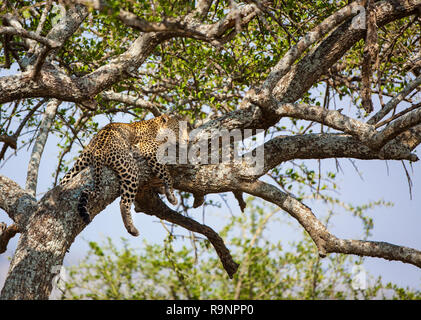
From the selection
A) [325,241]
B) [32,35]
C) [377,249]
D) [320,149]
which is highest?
[32,35]

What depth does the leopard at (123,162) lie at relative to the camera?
17.8ft

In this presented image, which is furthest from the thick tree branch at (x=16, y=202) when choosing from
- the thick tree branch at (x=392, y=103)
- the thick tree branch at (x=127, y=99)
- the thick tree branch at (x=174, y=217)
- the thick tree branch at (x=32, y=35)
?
the thick tree branch at (x=392, y=103)

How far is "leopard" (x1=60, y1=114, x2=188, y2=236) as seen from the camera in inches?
214

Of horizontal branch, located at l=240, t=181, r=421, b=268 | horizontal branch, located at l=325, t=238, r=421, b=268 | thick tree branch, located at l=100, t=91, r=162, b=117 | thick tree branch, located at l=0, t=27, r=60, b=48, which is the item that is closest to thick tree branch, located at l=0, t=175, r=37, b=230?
thick tree branch, located at l=0, t=27, r=60, b=48

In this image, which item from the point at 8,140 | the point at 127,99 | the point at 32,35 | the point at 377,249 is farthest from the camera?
the point at 127,99

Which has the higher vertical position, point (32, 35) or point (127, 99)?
point (127, 99)

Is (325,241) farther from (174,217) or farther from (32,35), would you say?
(32,35)

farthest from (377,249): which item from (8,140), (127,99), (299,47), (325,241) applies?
(8,140)

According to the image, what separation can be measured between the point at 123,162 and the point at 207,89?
7.95 feet

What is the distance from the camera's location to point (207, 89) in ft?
24.8

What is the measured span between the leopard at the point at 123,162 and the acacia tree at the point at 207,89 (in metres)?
0.10

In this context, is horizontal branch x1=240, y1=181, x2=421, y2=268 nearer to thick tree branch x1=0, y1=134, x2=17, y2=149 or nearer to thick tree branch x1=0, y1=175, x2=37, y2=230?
thick tree branch x1=0, y1=175, x2=37, y2=230

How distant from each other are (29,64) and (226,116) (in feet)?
7.26
